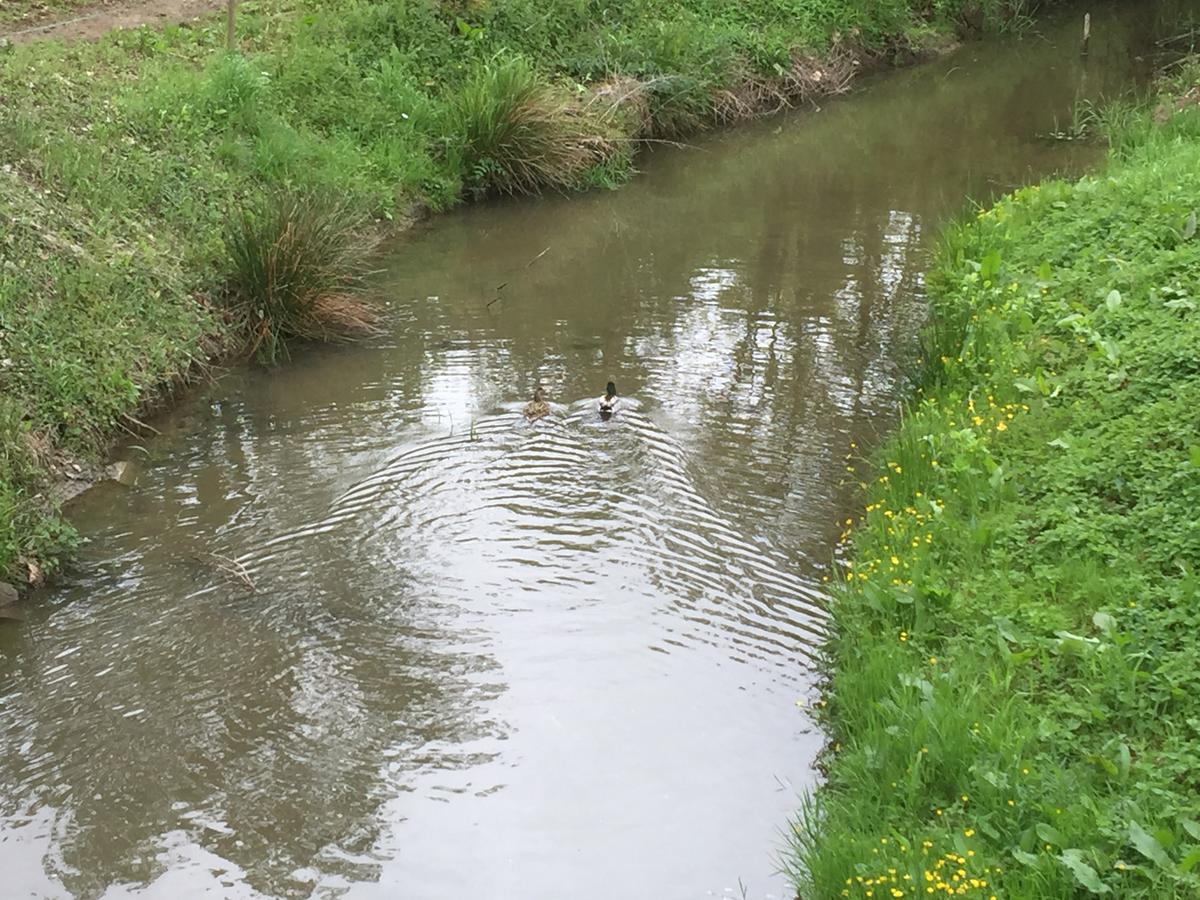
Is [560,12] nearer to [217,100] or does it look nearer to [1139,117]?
[217,100]

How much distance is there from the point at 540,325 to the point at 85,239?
3874mm

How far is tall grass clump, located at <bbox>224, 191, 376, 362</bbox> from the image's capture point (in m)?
9.93

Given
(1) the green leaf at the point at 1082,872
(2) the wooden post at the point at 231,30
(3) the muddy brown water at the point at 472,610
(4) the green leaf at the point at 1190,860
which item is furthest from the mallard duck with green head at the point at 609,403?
(2) the wooden post at the point at 231,30

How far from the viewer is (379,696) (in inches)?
226

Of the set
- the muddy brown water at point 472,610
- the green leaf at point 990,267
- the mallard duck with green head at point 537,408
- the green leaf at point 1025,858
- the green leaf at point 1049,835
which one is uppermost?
the green leaf at point 990,267

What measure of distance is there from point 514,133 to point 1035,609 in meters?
10.3

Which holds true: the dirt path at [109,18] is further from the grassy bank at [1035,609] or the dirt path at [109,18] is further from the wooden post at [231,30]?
the grassy bank at [1035,609]

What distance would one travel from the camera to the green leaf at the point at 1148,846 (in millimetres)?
3822

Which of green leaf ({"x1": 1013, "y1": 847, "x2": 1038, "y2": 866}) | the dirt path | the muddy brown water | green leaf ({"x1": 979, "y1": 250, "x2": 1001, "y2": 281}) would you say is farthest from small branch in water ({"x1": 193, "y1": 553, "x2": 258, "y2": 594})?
the dirt path

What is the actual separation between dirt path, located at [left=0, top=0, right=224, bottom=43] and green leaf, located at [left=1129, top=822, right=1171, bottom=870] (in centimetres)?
1355

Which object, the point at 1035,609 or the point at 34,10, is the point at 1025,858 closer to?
the point at 1035,609

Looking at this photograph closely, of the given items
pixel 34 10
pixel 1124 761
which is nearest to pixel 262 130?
pixel 34 10

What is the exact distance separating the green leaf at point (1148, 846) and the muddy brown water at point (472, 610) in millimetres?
1393

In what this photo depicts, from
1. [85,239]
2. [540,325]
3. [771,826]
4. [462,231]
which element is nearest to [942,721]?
[771,826]
